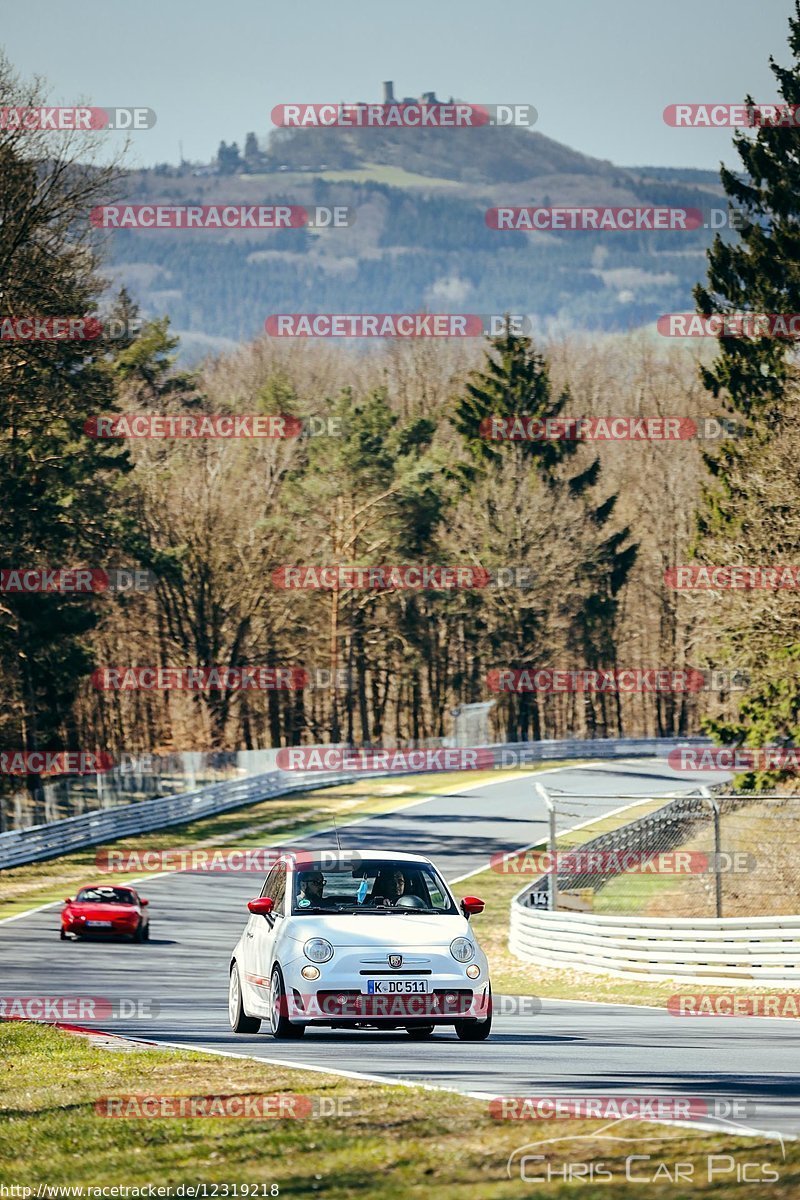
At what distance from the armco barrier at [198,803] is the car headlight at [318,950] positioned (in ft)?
95.0

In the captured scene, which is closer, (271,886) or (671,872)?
(271,886)

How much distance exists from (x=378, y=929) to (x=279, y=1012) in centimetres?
107

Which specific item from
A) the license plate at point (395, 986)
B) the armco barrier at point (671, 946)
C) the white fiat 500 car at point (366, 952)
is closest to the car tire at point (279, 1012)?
the white fiat 500 car at point (366, 952)

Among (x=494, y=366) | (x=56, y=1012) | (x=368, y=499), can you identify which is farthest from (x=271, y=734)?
(x=56, y=1012)

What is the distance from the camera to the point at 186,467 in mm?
70938

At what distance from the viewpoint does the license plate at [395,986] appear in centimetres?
1309

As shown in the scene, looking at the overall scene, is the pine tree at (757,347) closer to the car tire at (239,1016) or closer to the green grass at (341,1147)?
the car tire at (239,1016)

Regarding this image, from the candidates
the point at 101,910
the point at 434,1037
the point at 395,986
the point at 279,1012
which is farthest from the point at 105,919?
the point at 395,986

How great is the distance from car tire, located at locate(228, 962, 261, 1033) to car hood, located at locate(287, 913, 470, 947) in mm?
1657

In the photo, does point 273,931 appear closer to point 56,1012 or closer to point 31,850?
point 56,1012

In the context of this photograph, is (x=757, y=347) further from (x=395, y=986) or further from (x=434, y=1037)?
(x=395, y=986)

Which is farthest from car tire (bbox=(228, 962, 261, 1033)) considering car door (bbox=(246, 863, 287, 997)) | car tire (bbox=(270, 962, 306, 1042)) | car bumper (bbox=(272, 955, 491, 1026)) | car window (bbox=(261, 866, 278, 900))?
car bumper (bbox=(272, 955, 491, 1026))

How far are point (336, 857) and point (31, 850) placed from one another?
29.6m

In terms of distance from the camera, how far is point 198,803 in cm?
5197
